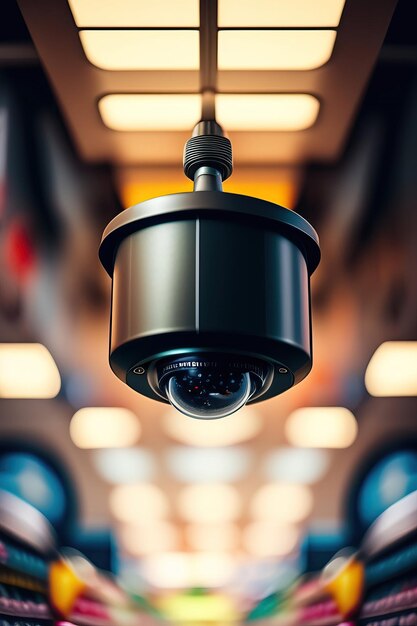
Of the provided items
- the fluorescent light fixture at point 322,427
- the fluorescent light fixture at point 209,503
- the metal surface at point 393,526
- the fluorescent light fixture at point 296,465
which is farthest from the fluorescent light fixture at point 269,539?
the fluorescent light fixture at point 322,427

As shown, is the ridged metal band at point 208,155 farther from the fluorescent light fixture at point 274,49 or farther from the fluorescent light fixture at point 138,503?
the fluorescent light fixture at point 138,503

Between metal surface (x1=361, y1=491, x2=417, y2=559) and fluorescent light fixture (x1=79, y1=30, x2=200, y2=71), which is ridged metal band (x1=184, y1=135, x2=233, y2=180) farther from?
metal surface (x1=361, y1=491, x2=417, y2=559)

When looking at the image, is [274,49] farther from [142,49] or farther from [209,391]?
[209,391]

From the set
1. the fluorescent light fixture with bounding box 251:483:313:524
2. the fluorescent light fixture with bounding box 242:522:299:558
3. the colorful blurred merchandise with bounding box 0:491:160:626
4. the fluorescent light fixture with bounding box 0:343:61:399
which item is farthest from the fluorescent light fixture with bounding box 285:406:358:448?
the colorful blurred merchandise with bounding box 0:491:160:626

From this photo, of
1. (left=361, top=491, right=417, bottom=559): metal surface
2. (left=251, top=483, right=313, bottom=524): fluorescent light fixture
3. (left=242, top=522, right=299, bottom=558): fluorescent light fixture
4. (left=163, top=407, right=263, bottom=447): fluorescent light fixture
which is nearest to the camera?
(left=163, top=407, right=263, bottom=447): fluorescent light fixture

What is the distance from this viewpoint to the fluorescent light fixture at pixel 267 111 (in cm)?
79

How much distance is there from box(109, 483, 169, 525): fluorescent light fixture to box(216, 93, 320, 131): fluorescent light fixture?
1.63 meters

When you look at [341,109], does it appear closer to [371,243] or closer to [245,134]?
[245,134]

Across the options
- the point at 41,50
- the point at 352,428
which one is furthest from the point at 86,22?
the point at 352,428

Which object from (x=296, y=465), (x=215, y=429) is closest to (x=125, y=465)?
(x=215, y=429)

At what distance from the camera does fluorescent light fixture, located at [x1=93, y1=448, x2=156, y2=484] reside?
6.66 ft

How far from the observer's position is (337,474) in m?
2.18

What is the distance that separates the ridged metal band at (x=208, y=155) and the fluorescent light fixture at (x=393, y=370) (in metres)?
0.90

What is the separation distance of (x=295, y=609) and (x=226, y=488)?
1.36 m
